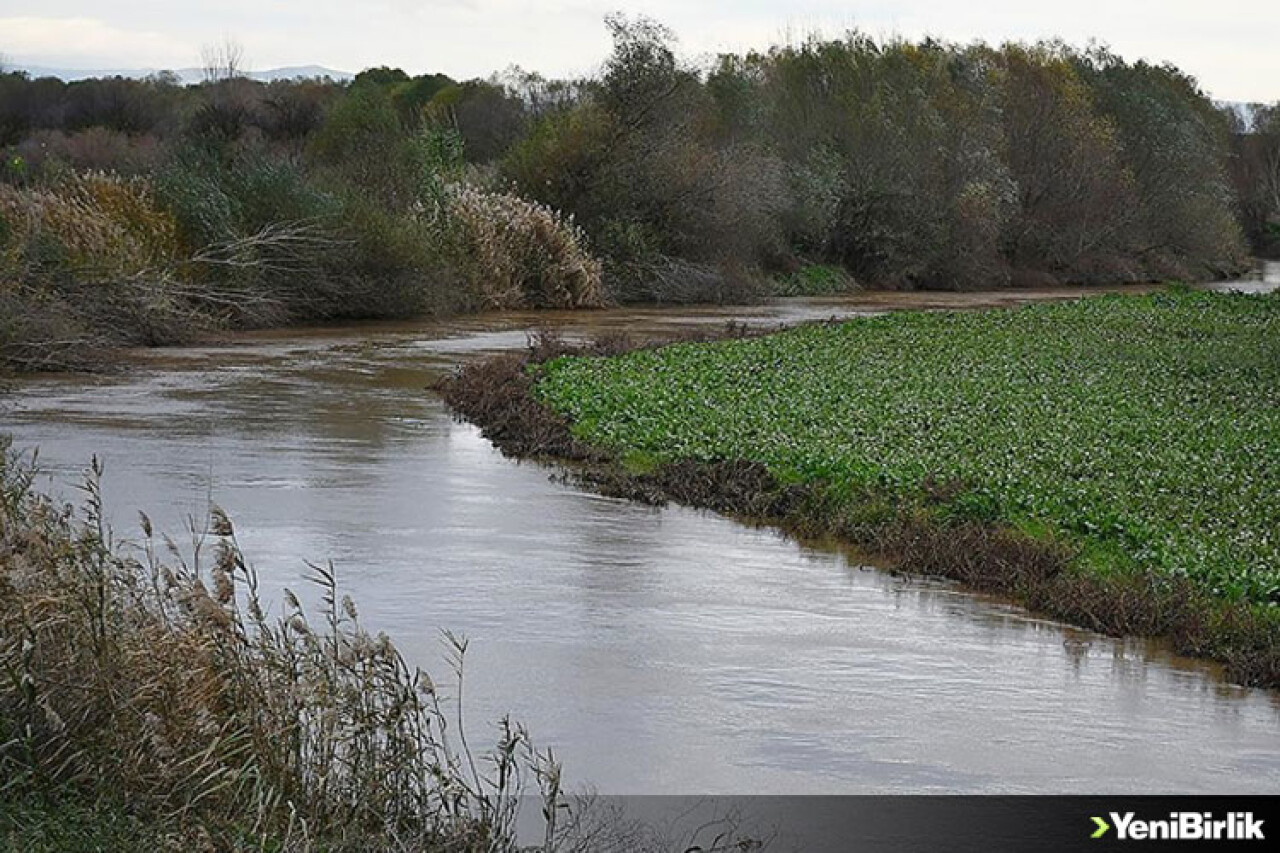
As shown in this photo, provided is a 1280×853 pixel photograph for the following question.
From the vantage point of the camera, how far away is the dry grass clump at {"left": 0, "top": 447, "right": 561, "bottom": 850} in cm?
624

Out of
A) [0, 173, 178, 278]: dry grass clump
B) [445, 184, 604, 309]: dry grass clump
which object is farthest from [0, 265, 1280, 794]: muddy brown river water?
[445, 184, 604, 309]: dry grass clump

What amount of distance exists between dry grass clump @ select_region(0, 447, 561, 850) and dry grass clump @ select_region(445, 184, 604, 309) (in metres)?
31.4

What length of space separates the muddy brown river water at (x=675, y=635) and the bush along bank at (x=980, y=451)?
0.42m

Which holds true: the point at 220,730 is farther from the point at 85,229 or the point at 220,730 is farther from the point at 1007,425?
the point at 85,229

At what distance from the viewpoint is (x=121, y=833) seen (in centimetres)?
608

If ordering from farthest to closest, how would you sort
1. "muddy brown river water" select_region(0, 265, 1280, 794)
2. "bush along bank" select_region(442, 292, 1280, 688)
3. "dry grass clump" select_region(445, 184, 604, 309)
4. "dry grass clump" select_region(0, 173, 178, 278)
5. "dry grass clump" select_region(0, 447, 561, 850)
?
"dry grass clump" select_region(445, 184, 604, 309) → "dry grass clump" select_region(0, 173, 178, 278) → "bush along bank" select_region(442, 292, 1280, 688) → "muddy brown river water" select_region(0, 265, 1280, 794) → "dry grass clump" select_region(0, 447, 561, 850)

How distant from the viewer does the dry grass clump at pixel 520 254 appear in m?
38.9

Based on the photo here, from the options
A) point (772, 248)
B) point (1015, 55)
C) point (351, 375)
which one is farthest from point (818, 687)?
point (1015, 55)

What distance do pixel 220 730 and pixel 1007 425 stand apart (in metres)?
12.5

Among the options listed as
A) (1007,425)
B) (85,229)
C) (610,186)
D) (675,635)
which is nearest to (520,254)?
(610,186)

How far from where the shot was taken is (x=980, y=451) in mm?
16156

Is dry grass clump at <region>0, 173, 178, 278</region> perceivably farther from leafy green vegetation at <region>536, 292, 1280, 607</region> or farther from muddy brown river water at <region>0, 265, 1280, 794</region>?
leafy green vegetation at <region>536, 292, 1280, 607</region>

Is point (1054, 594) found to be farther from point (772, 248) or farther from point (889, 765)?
point (772, 248)

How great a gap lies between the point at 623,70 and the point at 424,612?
3660 cm
